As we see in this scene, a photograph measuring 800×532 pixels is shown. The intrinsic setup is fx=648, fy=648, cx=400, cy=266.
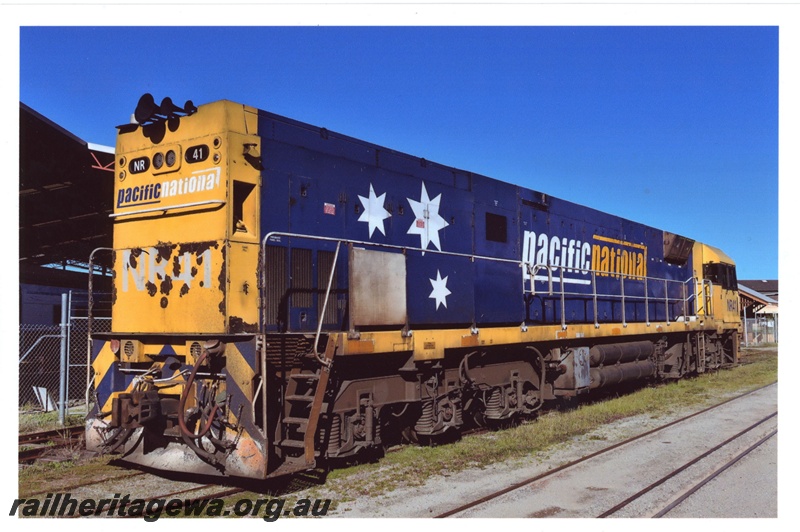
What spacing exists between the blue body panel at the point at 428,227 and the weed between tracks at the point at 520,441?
5.14 feet

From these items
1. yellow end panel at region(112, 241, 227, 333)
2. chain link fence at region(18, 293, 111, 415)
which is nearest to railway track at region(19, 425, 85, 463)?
yellow end panel at region(112, 241, 227, 333)

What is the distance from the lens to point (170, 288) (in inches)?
262

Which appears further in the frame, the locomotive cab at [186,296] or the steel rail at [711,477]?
the locomotive cab at [186,296]

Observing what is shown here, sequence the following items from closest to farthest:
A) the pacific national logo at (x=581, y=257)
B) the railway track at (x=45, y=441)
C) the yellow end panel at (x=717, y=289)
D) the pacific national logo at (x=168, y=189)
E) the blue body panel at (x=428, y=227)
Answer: the pacific national logo at (x=168, y=189), the blue body panel at (x=428, y=227), the railway track at (x=45, y=441), the pacific national logo at (x=581, y=257), the yellow end panel at (x=717, y=289)

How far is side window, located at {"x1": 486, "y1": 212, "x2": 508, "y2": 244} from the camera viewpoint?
976 centimetres

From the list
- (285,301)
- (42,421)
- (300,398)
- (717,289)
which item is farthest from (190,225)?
(717,289)

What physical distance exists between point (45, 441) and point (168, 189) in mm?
4207

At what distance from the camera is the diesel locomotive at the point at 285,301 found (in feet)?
19.7

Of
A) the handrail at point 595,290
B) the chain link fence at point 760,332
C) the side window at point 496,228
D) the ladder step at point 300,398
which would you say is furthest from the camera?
the chain link fence at point 760,332

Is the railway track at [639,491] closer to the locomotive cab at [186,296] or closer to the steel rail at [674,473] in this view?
the steel rail at [674,473]

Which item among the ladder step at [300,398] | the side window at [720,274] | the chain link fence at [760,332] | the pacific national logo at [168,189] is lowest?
the chain link fence at [760,332]

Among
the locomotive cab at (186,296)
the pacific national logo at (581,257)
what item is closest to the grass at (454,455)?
the locomotive cab at (186,296)

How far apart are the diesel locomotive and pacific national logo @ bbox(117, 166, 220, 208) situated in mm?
18

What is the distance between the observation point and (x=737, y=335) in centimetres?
1953
